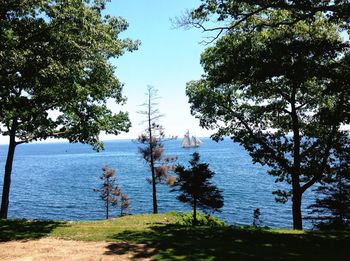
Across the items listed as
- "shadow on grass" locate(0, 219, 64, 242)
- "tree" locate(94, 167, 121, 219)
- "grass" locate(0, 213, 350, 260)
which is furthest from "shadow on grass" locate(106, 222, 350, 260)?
"tree" locate(94, 167, 121, 219)

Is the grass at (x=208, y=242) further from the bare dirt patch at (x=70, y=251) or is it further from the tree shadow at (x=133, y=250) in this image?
the bare dirt patch at (x=70, y=251)

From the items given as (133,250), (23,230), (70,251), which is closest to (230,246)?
(133,250)

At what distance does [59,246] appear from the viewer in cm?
1218

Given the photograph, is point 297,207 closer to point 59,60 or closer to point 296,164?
point 296,164

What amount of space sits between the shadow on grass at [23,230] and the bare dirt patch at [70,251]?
1.04 m

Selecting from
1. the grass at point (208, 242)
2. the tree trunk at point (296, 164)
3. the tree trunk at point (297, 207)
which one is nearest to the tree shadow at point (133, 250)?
the grass at point (208, 242)

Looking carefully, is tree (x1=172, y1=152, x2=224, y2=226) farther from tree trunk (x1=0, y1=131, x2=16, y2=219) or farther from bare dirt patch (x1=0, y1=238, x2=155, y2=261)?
bare dirt patch (x1=0, y1=238, x2=155, y2=261)

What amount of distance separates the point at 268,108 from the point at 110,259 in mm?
13542

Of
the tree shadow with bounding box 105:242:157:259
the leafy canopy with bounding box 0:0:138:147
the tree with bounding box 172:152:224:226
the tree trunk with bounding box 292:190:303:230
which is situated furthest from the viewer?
the tree with bounding box 172:152:224:226

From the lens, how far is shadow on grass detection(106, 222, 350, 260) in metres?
10.6

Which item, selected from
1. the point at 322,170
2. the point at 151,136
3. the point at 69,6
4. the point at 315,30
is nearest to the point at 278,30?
the point at 315,30

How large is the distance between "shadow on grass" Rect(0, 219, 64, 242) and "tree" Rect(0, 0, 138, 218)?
5.23 meters

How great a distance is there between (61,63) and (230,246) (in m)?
9.87

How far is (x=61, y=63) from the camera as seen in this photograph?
1482 centimetres
